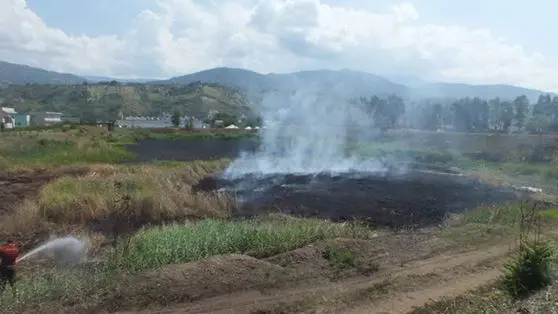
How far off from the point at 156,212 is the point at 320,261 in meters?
12.6

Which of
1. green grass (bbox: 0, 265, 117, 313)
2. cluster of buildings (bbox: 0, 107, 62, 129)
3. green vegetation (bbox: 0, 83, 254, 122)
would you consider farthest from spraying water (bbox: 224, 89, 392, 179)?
green vegetation (bbox: 0, 83, 254, 122)

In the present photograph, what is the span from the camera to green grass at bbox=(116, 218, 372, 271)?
580 inches

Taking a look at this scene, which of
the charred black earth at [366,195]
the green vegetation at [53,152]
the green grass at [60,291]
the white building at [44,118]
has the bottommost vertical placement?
the white building at [44,118]

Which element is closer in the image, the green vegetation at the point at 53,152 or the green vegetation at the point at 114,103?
the green vegetation at the point at 53,152

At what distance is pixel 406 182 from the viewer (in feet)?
146

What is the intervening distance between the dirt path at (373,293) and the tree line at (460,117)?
318ft

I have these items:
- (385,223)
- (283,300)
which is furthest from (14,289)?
(385,223)

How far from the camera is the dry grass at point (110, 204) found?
2330cm

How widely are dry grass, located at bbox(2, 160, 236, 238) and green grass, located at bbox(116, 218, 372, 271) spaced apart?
6517 millimetres

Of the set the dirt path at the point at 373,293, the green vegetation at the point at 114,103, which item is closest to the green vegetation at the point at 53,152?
the dirt path at the point at 373,293

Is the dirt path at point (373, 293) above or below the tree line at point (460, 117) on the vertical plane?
below

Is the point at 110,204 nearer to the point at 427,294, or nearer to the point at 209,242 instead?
the point at 209,242

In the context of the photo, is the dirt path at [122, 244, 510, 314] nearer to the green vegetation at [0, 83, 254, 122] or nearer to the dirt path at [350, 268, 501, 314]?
the dirt path at [350, 268, 501, 314]

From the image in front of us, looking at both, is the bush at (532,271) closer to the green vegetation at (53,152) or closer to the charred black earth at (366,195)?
the charred black earth at (366,195)
